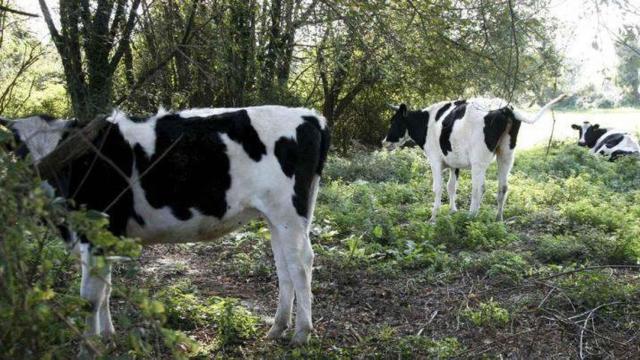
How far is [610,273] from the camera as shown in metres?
6.66

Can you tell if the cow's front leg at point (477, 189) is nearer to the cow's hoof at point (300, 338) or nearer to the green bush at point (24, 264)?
the cow's hoof at point (300, 338)

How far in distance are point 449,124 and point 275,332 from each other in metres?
6.69

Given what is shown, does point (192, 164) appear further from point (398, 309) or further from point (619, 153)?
point (619, 153)

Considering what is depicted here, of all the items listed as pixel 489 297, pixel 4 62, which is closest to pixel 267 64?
pixel 4 62

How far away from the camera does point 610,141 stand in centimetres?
1870

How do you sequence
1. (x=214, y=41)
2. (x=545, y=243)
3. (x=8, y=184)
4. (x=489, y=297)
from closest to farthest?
(x=8, y=184)
(x=489, y=297)
(x=214, y=41)
(x=545, y=243)

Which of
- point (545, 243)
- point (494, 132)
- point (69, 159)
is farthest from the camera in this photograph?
point (494, 132)

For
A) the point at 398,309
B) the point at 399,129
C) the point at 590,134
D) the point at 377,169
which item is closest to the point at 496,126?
the point at 399,129

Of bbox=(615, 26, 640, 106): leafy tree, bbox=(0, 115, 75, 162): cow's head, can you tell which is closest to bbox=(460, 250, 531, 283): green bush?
bbox=(615, 26, 640, 106): leafy tree

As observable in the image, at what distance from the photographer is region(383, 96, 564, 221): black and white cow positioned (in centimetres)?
1031

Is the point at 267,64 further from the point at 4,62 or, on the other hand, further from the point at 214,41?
the point at 214,41

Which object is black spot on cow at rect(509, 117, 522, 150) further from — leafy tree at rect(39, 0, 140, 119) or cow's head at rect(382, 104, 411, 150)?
leafy tree at rect(39, 0, 140, 119)

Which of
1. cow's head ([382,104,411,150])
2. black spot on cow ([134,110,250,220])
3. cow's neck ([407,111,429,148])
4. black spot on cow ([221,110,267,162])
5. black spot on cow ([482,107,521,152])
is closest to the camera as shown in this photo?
black spot on cow ([134,110,250,220])

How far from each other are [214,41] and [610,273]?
482 centimetres
